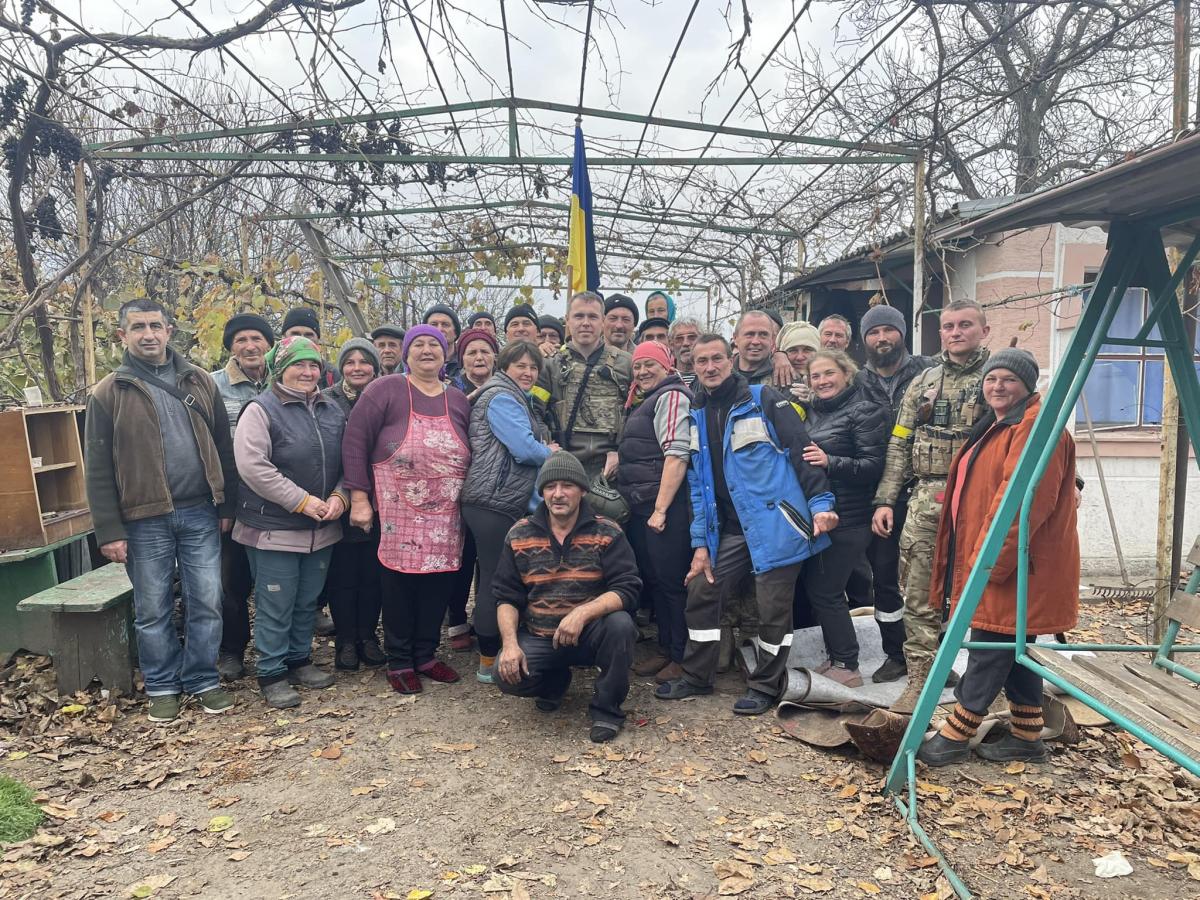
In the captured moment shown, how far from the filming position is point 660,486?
4.45m

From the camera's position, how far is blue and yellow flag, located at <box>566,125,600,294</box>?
7.17 metres

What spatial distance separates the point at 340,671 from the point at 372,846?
199cm

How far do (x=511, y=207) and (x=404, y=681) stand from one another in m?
7.35

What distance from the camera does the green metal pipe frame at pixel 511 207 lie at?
930 cm

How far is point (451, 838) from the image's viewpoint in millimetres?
3088

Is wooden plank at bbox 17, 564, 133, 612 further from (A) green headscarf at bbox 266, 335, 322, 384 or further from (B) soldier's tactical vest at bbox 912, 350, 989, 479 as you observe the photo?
(B) soldier's tactical vest at bbox 912, 350, 989, 479

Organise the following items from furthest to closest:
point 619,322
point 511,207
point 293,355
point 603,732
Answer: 1. point 511,207
2. point 619,322
3. point 293,355
4. point 603,732

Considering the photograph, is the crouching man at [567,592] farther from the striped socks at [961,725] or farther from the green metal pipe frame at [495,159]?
the green metal pipe frame at [495,159]

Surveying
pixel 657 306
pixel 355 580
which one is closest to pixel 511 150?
pixel 657 306

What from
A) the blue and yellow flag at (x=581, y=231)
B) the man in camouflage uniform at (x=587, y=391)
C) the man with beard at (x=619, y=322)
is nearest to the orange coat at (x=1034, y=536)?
the man in camouflage uniform at (x=587, y=391)

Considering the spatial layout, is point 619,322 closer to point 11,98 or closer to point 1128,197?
point 1128,197

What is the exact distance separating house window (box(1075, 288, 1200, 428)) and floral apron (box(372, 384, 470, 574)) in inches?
252

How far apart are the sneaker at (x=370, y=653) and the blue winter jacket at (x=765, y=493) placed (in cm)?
223

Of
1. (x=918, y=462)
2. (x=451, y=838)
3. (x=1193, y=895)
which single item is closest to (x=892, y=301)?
(x=918, y=462)
